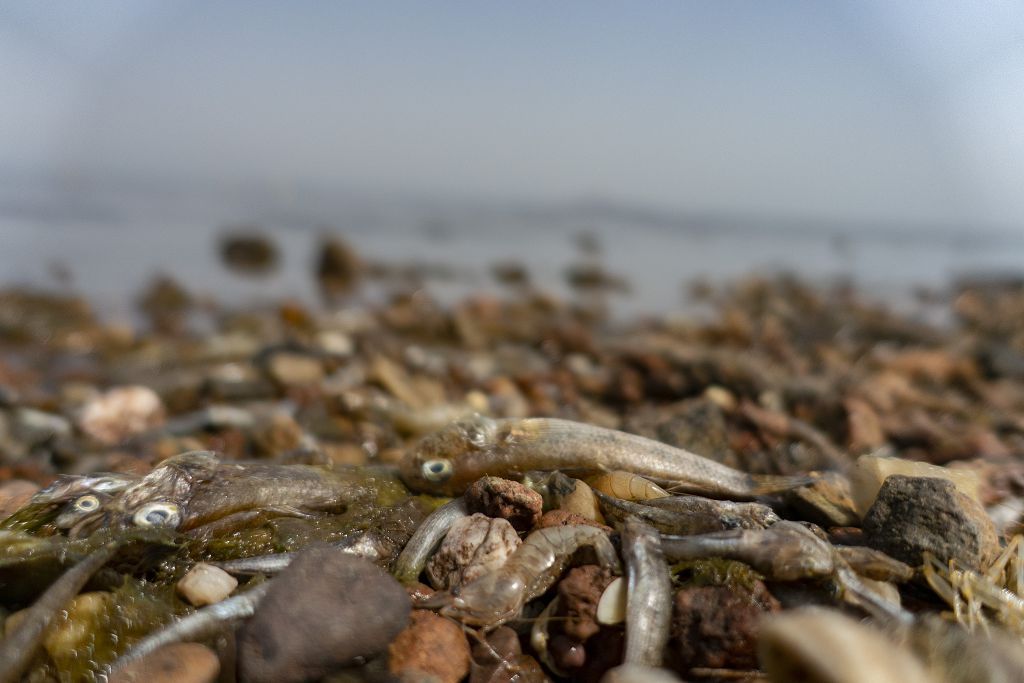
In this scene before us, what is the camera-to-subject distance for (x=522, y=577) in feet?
8.15

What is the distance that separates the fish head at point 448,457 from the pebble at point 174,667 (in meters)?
1.22

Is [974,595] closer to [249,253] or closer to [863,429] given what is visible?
[863,429]

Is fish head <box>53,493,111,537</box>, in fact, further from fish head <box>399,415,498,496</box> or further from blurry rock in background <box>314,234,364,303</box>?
blurry rock in background <box>314,234,364,303</box>

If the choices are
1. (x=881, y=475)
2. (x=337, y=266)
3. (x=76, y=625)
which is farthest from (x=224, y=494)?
(x=337, y=266)

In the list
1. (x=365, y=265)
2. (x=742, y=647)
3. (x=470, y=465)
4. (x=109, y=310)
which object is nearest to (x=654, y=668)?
(x=742, y=647)

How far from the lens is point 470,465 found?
329 cm

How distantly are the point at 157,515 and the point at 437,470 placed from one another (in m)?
1.11

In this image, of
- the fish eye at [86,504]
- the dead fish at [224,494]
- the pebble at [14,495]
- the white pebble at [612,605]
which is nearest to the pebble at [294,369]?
the pebble at [14,495]

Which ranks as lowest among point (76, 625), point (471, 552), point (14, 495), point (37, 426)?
point (37, 426)

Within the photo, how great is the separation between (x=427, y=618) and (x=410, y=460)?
109 centimetres

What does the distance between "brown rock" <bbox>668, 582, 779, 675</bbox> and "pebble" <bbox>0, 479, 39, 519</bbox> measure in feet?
8.77

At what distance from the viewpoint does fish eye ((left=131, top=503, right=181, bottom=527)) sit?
2773 mm

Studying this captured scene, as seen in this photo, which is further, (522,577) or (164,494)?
(164,494)

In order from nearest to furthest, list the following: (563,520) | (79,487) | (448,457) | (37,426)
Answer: (563,520)
(79,487)
(448,457)
(37,426)
